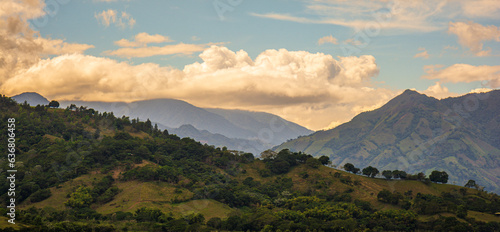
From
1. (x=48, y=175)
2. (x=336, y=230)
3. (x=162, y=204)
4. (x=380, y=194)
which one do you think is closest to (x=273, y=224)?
(x=336, y=230)

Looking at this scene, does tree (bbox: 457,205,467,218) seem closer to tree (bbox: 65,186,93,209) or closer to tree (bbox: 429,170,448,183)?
tree (bbox: 429,170,448,183)

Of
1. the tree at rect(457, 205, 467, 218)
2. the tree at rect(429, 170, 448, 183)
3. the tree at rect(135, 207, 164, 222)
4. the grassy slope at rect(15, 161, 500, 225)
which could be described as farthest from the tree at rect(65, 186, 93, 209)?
the tree at rect(429, 170, 448, 183)

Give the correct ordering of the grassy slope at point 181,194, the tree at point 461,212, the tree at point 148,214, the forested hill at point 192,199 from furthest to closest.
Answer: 1. the grassy slope at point 181,194
2. the tree at point 461,212
3. the tree at point 148,214
4. the forested hill at point 192,199

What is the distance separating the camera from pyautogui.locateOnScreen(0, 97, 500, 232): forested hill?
130375 mm

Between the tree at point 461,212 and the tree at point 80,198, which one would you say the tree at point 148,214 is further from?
the tree at point 461,212

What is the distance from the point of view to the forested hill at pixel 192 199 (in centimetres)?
13038

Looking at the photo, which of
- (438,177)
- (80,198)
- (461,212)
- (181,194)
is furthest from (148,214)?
(438,177)

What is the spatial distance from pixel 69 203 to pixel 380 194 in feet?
417

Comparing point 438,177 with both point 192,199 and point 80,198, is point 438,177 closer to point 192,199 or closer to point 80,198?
point 192,199

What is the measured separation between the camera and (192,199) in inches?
6481

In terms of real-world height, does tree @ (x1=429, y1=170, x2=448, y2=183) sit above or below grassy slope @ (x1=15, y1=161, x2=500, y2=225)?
above

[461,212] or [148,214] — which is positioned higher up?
[461,212]

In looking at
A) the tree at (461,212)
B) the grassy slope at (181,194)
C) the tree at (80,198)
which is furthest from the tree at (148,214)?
the tree at (461,212)

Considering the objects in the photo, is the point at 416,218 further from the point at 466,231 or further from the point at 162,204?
the point at 162,204
